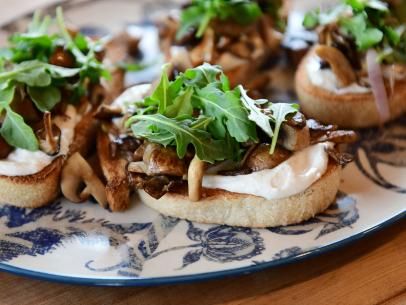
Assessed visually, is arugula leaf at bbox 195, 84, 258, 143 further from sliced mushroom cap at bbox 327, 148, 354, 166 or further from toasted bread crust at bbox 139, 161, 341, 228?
sliced mushroom cap at bbox 327, 148, 354, 166

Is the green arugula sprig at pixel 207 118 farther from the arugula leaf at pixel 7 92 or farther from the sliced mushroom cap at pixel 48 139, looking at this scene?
the arugula leaf at pixel 7 92

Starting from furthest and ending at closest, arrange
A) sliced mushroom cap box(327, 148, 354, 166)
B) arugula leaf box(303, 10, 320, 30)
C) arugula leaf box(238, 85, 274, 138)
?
arugula leaf box(303, 10, 320, 30) → sliced mushroom cap box(327, 148, 354, 166) → arugula leaf box(238, 85, 274, 138)

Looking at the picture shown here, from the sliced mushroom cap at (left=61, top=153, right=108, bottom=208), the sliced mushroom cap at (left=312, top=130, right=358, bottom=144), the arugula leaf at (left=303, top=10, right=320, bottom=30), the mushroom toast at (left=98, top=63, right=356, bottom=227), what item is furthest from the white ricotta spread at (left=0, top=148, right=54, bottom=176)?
the arugula leaf at (left=303, top=10, right=320, bottom=30)

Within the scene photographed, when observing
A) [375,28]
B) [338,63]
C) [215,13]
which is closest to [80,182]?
[215,13]

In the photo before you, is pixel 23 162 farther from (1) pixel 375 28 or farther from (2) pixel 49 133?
(1) pixel 375 28

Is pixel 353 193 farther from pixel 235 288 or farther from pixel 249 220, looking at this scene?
pixel 235 288

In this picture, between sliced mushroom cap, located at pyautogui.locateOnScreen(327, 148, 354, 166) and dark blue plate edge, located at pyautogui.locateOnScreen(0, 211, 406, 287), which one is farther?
sliced mushroom cap, located at pyautogui.locateOnScreen(327, 148, 354, 166)

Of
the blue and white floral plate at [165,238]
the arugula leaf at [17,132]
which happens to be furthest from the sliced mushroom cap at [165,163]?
the arugula leaf at [17,132]
